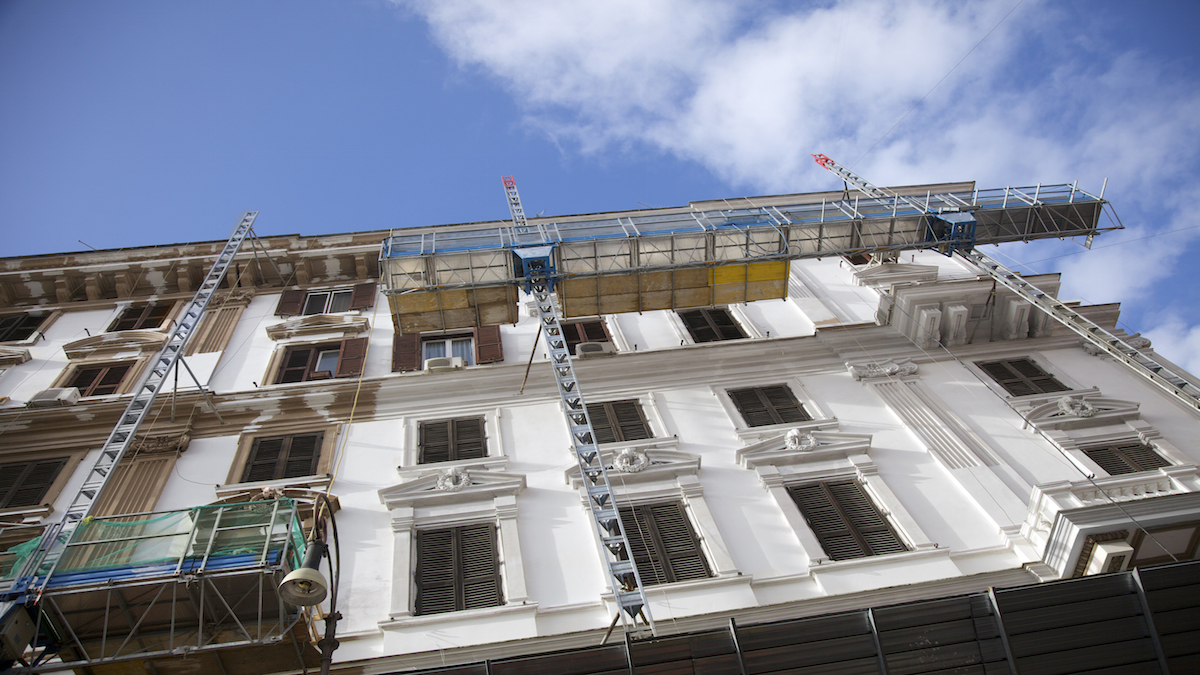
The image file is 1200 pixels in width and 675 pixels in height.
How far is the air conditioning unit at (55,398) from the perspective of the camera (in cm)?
1794

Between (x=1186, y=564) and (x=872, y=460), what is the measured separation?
19.9 feet

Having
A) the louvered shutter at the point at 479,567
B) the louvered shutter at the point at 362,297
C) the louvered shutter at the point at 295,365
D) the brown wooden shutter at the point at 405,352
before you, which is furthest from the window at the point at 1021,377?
the louvered shutter at the point at 295,365

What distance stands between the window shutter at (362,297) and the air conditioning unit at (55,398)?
23.7ft

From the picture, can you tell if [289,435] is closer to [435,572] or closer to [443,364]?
[443,364]

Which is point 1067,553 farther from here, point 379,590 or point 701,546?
point 379,590

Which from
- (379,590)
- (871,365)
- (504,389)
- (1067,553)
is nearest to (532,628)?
(379,590)

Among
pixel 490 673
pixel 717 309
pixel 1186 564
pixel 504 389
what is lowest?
pixel 1186 564

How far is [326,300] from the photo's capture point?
23422mm

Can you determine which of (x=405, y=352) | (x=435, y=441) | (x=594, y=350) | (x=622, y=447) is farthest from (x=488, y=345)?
(x=622, y=447)

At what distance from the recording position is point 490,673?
366 inches

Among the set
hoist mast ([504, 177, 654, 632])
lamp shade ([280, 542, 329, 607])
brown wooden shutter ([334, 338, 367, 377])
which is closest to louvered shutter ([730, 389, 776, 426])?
hoist mast ([504, 177, 654, 632])

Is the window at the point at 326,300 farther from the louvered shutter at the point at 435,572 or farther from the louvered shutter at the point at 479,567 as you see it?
the louvered shutter at the point at 479,567

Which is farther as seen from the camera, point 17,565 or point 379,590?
point 379,590

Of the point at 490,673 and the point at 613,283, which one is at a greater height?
the point at 613,283
